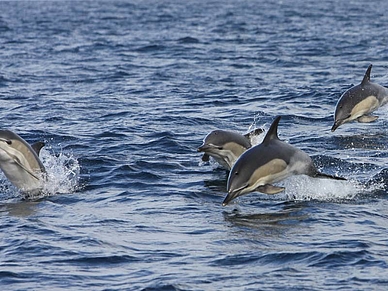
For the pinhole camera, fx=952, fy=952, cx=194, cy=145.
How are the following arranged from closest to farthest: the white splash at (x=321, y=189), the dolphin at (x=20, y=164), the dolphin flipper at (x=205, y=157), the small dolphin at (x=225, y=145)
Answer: the white splash at (x=321, y=189) < the dolphin at (x=20, y=164) < the small dolphin at (x=225, y=145) < the dolphin flipper at (x=205, y=157)

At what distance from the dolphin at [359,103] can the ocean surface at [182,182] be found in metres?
0.39

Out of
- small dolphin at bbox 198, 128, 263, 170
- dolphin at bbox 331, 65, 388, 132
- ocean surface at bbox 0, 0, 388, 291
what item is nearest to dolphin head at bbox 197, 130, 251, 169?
small dolphin at bbox 198, 128, 263, 170

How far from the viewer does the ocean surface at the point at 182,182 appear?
28.0 feet

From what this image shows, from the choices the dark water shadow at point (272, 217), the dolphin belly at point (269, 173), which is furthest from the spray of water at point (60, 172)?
the dolphin belly at point (269, 173)

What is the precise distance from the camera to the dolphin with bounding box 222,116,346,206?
33.6 feet

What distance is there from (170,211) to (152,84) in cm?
1197

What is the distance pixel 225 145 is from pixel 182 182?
0.73 metres

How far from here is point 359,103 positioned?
14.6 meters

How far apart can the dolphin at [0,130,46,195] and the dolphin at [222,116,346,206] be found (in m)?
2.63

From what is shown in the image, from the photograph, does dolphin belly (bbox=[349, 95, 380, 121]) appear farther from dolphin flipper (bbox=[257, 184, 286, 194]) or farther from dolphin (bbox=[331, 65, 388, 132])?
dolphin flipper (bbox=[257, 184, 286, 194])

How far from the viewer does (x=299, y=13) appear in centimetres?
5506

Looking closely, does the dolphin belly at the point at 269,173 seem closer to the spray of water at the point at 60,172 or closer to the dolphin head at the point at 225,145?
the dolphin head at the point at 225,145

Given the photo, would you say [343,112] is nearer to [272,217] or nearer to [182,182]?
[182,182]

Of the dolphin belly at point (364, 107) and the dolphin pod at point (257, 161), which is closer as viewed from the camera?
the dolphin pod at point (257, 161)
